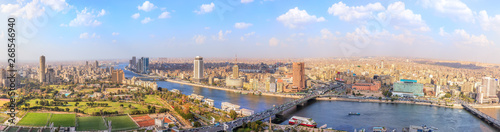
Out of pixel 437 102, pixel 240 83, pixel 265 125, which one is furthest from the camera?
pixel 240 83

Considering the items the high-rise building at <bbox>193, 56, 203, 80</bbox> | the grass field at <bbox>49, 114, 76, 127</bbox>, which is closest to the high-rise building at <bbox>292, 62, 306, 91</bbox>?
the high-rise building at <bbox>193, 56, 203, 80</bbox>

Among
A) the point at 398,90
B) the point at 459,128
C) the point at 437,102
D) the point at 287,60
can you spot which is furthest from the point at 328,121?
the point at 287,60

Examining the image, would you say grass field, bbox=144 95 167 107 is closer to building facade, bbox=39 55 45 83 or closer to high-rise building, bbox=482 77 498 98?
building facade, bbox=39 55 45 83

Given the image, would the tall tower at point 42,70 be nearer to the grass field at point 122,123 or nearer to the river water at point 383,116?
the grass field at point 122,123

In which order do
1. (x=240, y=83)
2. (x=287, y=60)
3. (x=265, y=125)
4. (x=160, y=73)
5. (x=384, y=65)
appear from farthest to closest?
(x=287, y=60) < (x=160, y=73) < (x=384, y=65) < (x=240, y=83) < (x=265, y=125)

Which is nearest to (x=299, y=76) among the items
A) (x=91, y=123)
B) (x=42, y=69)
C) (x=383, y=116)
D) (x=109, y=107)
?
(x=383, y=116)

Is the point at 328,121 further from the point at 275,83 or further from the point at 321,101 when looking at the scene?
the point at 275,83
